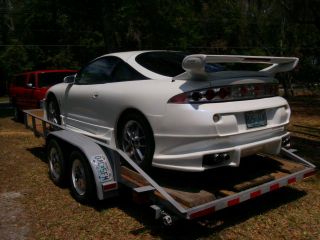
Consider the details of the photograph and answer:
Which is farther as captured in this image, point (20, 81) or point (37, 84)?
point (20, 81)

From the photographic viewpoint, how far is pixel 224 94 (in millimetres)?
4238

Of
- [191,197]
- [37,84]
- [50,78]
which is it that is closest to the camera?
[191,197]

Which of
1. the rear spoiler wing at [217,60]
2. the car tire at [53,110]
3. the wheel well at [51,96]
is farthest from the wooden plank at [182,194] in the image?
the wheel well at [51,96]

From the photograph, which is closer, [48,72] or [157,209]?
[157,209]

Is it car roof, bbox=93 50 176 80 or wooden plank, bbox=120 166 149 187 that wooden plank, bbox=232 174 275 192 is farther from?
car roof, bbox=93 50 176 80

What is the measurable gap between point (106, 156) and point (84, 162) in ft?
Answer: 0.84

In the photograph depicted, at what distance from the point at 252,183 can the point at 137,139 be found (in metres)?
1.35

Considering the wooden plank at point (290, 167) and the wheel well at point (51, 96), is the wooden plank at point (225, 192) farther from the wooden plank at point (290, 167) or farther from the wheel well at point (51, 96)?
the wheel well at point (51, 96)

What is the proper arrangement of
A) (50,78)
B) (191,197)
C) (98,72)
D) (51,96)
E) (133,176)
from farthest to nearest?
(50,78)
(51,96)
(98,72)
(133,176)
(191,197)

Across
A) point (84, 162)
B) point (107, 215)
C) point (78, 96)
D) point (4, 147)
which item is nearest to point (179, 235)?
point (107, 215)

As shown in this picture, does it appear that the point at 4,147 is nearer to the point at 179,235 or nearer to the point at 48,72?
the point at 48,72

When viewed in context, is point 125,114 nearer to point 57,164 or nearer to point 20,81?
point 57,164

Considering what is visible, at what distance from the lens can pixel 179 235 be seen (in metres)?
4.10

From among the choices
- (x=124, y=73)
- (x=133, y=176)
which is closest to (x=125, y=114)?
(x=124, y=73)
